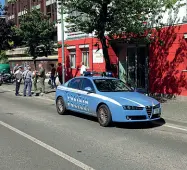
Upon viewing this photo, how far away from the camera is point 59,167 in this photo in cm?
586

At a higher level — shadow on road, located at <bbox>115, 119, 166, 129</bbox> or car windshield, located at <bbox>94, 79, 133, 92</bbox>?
car windshield, located at <bbox>94, 79, 133, 92</bbox>

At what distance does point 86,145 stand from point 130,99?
261 centimetres

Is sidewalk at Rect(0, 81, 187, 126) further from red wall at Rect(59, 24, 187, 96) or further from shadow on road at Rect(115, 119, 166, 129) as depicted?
red wall at Rect(59, 24, 187, 96)

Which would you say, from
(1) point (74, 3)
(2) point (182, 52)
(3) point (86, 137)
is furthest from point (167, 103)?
(3) point (86, 137)

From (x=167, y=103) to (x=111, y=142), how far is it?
7.35m

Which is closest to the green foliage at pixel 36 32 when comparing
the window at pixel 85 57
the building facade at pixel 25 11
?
the window at pixel 85 57

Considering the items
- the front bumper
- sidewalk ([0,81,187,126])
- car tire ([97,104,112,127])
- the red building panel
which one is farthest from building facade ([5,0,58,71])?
the front bumper

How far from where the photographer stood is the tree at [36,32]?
22828 mm

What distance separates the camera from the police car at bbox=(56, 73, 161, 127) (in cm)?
947

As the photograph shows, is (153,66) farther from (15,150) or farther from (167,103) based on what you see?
(15,150)

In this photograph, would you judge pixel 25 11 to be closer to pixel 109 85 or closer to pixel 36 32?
pixel 36 32

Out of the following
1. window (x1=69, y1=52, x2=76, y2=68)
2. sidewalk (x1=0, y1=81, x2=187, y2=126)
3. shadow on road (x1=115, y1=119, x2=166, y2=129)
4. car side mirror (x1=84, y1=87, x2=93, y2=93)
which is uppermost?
window (x1=69, y1=52, x2=76, y2=68)

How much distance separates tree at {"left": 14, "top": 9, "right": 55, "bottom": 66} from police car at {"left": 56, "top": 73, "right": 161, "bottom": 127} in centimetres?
1132

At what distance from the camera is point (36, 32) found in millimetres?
22953
